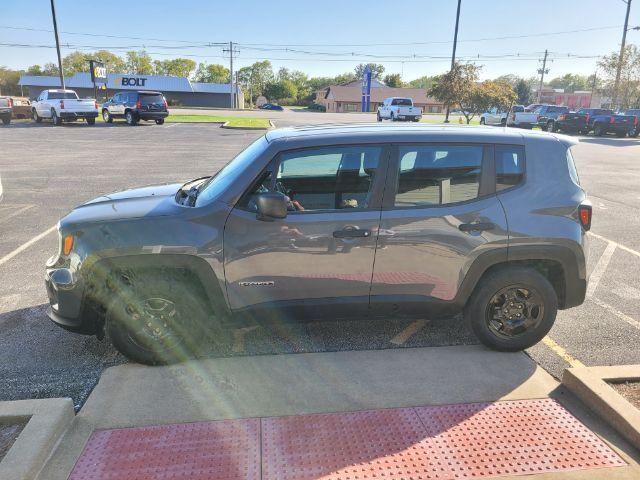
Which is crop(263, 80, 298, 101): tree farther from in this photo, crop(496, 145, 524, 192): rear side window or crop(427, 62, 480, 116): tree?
crop(496, 145, 524, 192): rear side window

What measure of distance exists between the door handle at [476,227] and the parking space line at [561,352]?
4.25 ft

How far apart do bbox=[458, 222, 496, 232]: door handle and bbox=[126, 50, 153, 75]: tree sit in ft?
422

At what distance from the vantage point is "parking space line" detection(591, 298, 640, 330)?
439 centimetres

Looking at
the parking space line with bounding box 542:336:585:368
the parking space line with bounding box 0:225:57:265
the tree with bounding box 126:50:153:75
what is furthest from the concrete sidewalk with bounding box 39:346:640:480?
the tree with bounding box 126:50:153:75

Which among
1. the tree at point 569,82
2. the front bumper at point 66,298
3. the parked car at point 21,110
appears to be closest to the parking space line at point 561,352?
the front bumper at point 66,298

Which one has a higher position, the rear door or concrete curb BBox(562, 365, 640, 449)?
the rear door

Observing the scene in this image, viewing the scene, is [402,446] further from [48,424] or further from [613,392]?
[48,424]

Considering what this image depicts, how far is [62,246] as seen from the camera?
3426mm

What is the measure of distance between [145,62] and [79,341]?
425 ft

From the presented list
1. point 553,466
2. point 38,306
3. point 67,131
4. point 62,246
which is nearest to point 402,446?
point 553,466

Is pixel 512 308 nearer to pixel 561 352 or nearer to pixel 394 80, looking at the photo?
pixel 561 352

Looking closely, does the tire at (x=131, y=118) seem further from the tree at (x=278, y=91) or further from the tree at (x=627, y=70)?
the tree at (x=278, y=91)

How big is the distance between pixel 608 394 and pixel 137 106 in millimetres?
29420

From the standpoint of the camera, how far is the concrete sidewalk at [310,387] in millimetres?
3012
